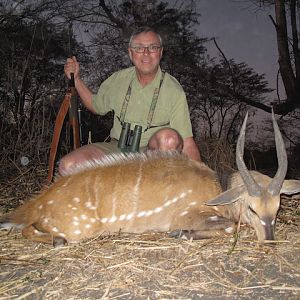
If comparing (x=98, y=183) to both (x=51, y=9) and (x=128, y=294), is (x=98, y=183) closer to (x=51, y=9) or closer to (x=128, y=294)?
(x=128, y=294)

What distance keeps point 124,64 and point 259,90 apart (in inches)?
171

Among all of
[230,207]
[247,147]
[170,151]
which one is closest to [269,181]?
[230,207]

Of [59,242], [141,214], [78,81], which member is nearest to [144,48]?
[78,81]

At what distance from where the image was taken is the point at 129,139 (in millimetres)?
3527

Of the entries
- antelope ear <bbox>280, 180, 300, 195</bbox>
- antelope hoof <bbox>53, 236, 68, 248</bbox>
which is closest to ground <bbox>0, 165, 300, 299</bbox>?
antelope hoof <bbox>53, 236, 68, 248</bbox>

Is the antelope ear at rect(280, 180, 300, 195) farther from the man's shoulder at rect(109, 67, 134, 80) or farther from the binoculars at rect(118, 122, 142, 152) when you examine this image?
the man's shoulder at rect(109, 67, 134, 80)

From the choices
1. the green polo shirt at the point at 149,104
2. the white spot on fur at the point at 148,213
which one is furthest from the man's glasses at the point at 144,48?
the white spot on fur at the point at 148,213

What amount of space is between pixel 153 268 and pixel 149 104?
1.76m

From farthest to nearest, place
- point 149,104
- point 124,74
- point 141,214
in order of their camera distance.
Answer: point 124,74 → point 149,104 → point 141,214

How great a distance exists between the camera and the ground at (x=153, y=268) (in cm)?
189

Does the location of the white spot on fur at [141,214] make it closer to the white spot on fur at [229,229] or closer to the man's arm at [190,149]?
the white spot on fur at [229,229]

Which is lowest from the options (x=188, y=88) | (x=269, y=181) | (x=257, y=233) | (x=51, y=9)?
(x=257, y=233)

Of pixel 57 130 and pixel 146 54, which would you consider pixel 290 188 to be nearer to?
pixel 146 54

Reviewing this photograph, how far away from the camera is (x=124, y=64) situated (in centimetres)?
943
